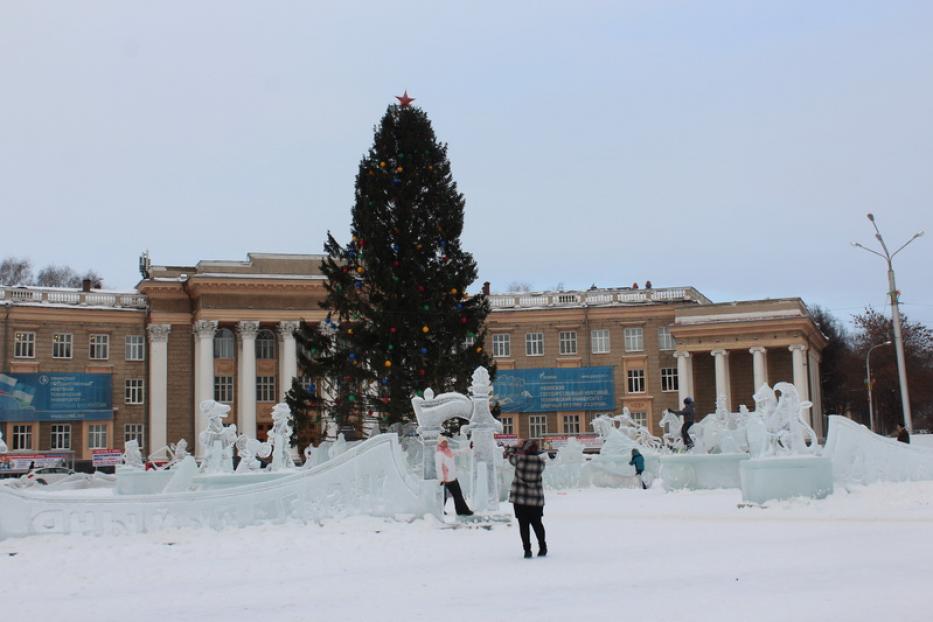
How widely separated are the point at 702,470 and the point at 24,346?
1574 inches

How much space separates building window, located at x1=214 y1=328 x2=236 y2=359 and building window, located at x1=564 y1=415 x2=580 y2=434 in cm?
1878

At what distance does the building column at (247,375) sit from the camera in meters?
55.2

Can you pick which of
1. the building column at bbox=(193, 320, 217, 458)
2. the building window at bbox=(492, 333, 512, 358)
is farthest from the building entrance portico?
the building column at bbox=(193, 320, 217, 458)

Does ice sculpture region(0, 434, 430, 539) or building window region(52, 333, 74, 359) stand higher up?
building window region(52, 333, 74, 359)

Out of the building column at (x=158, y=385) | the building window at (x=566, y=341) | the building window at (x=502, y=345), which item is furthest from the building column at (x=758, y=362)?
the building column at (x=158, y=385)

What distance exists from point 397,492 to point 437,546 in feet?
10.7

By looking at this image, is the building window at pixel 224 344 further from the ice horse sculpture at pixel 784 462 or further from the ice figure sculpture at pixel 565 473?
the ice horse sculpture at pixel 784 462

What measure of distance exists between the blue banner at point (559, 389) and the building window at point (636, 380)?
214 centimetres

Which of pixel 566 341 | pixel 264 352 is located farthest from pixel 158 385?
pixel 566 341

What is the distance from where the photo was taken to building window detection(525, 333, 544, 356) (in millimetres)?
60750

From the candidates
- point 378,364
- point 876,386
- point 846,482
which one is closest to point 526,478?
point 846,482

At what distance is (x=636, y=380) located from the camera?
6019 centimetres

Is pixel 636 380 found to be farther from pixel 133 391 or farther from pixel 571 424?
pixel 133 391

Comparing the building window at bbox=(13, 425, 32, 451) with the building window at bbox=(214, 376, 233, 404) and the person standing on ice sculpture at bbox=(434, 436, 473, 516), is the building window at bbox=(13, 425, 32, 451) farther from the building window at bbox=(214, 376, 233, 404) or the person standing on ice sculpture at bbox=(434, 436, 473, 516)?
the person standing on ice sculpture at bbox=(434, 436, 473, 516)
